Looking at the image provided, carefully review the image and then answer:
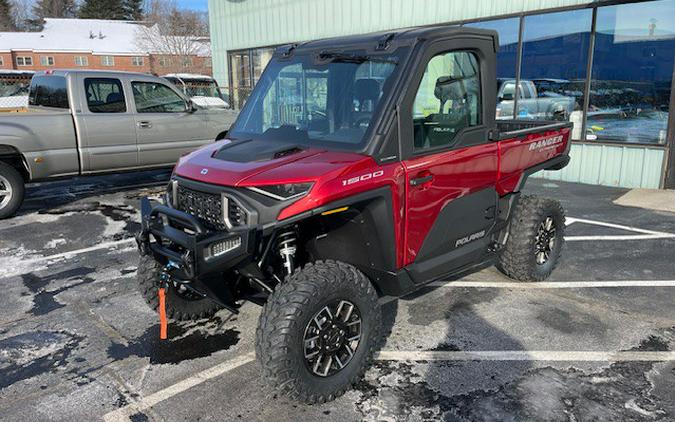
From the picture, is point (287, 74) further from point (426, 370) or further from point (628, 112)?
point (628, 112)

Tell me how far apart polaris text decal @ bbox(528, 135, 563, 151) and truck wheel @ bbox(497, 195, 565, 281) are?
18.8 inches

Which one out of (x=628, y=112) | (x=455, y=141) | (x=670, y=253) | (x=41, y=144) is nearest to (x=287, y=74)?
(x=455, y=141)

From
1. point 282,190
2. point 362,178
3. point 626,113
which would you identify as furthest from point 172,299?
point 626,113

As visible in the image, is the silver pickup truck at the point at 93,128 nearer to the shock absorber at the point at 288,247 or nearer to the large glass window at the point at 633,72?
the shock absorber at the point at 288,247

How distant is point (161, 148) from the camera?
924 centimetres

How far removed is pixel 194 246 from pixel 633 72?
9389 mm

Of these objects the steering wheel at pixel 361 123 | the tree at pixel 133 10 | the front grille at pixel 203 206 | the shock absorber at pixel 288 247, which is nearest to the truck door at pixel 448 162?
the steering wheel at pixel 361 123

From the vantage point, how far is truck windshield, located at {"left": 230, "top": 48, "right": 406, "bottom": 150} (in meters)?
3.53

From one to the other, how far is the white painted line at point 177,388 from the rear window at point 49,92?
6.28 metres

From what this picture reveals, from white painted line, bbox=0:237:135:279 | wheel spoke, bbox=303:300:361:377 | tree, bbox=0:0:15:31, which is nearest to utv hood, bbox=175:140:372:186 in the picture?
wheel spoke, bbox=303:300:361:377

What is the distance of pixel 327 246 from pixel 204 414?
1.32 meters

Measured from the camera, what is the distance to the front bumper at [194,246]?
3010 mm

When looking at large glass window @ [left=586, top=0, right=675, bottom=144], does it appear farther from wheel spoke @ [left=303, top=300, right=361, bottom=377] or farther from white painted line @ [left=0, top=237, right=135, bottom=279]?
white painted line @ [left=0, top=237, right=135, bottom=279]

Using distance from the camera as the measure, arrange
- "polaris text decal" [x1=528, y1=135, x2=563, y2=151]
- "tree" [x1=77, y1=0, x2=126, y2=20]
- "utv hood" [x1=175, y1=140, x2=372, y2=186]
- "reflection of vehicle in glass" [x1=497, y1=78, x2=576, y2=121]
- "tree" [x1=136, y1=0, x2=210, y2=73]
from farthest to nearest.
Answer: "tree" [x1=77, y1=0, x2=126, y2=20] < "tree" [x1=136, y1=0, x2=210, y2=73] < "reflection of vehicle in glass" [x1=497, y1=78, x2=576, y2=121] < "polaris text decal" [x1=528, y1=135, x2=563, y2=151] < "utv hood" [x1=175, y1=140, x2=372, y2=186]
